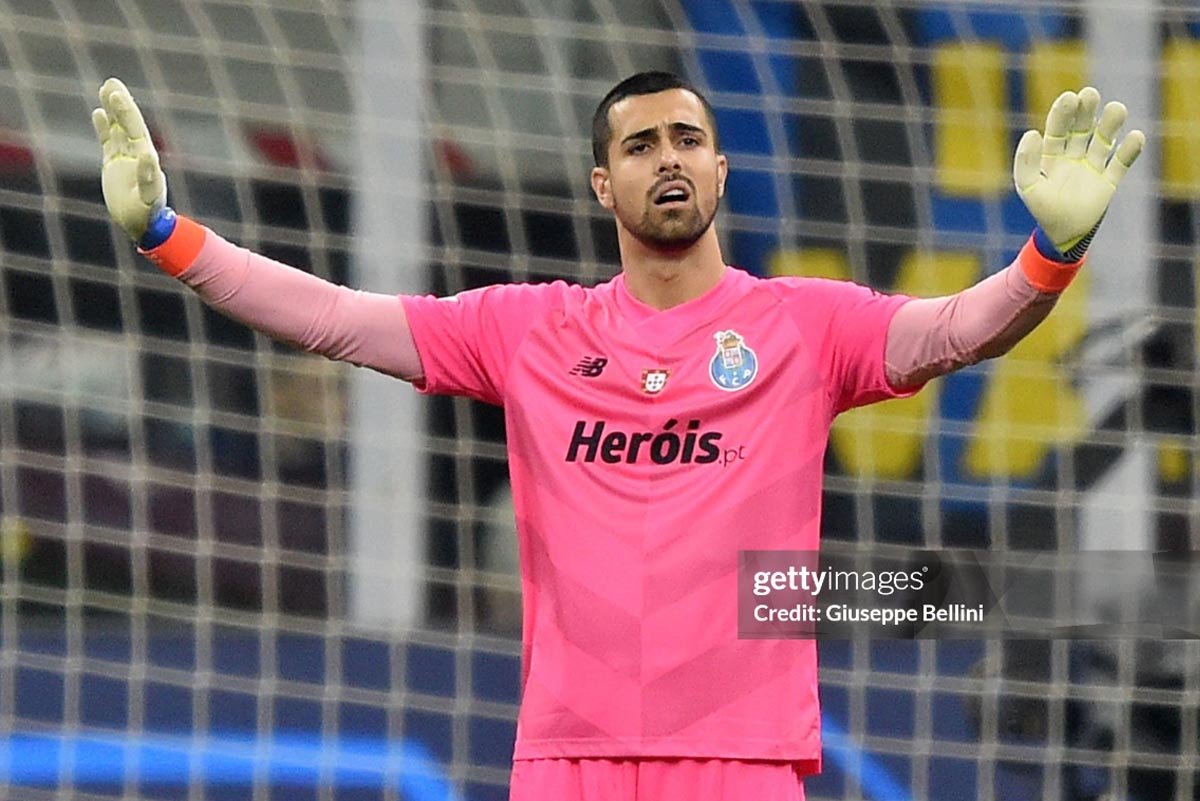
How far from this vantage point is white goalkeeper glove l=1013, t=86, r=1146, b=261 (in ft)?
8.73

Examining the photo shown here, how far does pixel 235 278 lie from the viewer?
298 centimetres

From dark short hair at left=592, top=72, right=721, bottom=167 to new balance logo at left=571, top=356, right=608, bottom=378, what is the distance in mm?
288

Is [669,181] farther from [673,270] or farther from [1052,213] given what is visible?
[1052,213]

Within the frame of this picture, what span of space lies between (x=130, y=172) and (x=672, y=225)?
2.37ft

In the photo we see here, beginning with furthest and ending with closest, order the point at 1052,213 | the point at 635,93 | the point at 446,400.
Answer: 1. the point at 446,400
2. the point at 635,93
3. the point at 1052,213

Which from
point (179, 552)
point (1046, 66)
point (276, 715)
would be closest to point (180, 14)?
point (179, 552)

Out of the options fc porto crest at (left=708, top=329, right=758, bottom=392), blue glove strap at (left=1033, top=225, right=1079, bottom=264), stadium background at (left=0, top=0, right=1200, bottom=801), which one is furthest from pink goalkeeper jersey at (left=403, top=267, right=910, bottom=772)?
stadium background at (left=0, top=0, right=1200, bottom=801)

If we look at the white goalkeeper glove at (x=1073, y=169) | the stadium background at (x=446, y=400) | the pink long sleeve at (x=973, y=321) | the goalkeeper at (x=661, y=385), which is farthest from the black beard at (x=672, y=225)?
the stadium background at (x=446, y=400)

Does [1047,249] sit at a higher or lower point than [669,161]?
lower

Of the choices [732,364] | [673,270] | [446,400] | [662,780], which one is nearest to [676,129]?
[673,270]

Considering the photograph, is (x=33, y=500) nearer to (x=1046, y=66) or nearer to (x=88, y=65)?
(x=88, y=65)

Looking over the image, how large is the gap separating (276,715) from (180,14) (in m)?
1.58

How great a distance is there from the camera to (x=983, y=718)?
4.68 m

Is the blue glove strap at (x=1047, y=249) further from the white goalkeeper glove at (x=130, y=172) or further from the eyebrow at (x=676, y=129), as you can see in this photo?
the white goalkeeper glove at (x=130, y=172)
